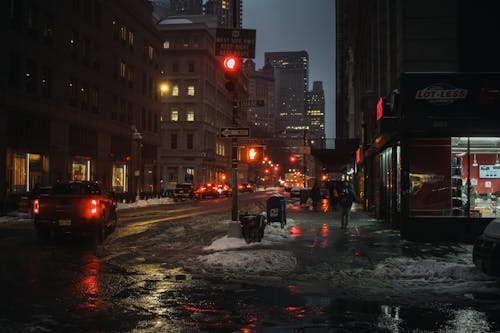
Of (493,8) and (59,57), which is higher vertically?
(59,57)

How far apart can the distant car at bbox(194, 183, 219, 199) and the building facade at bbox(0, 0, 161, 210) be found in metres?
6.54

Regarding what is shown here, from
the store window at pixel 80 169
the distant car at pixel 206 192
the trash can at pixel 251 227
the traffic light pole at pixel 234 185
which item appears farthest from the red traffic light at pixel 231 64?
the distant car at pixel 206 192

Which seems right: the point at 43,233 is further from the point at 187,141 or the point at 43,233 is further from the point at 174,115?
the point at 174,115

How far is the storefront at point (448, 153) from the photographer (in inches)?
614

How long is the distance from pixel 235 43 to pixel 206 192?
43.3m

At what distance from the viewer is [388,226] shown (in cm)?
2117

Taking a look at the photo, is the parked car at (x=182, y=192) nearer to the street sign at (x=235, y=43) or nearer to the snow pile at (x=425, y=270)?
the street sign at (x=235, y=43)

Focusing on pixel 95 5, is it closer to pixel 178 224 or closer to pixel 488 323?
pixel 178 224

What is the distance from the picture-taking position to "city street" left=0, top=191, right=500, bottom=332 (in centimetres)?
704

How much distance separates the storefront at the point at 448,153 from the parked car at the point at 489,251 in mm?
6115

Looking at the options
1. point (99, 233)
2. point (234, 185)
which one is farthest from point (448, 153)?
point (99, 233)

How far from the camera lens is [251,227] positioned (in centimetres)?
1533

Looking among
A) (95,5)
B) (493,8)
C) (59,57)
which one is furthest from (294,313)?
(95,5)

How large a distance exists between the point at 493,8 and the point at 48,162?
3028 cm
